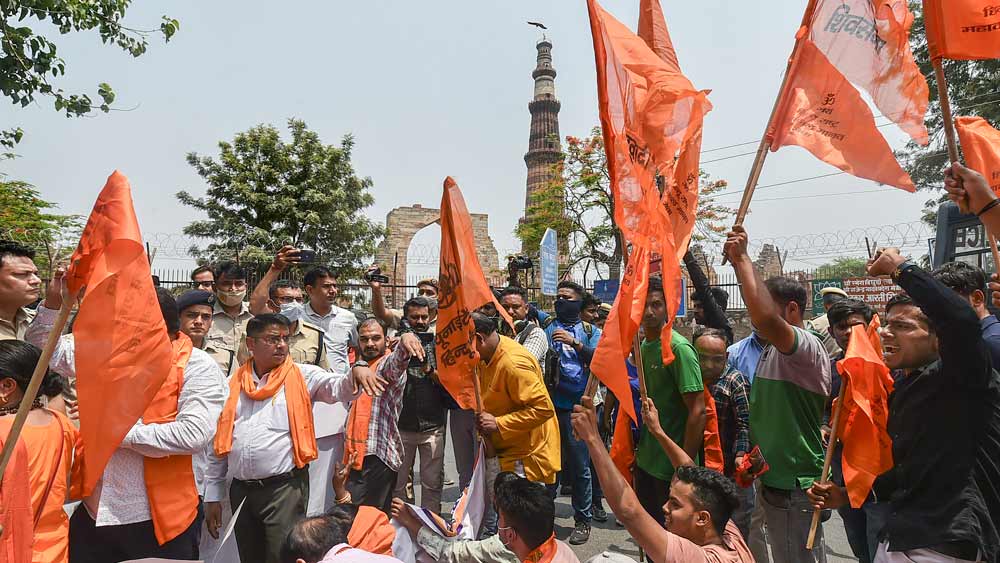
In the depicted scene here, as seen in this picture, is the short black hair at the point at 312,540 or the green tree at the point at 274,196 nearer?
the short black hair at the point at 312,540

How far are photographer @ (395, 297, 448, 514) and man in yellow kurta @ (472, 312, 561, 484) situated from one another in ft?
3.03

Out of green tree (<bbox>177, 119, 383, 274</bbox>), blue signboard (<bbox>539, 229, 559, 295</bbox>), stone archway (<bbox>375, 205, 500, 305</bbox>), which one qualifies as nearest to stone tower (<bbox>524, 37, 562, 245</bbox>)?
stone archway (<bbox>375, 205, 500, 305</bbox>)

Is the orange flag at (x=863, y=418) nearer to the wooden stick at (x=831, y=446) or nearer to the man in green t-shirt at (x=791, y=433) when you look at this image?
the wooden stick at (x=831, y=446)

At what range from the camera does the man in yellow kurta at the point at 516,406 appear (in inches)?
145

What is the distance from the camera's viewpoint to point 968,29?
2.64 metres

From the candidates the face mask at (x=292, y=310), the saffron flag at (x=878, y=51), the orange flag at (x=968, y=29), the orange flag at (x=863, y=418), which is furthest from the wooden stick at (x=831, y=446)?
the face mask at (x=292, y=310)

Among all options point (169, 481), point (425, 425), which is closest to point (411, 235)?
point (425, 425)

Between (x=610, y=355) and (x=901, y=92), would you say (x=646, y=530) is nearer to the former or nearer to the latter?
(x=610, y=355)

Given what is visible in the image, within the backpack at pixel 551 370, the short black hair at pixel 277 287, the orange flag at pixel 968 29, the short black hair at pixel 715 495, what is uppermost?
the orange flag at pixel 968 29

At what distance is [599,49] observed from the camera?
8.45 ft

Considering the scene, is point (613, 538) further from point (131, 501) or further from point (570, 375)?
point (131, 501)

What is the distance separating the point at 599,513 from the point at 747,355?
207 cm

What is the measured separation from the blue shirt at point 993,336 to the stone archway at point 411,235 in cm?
2978

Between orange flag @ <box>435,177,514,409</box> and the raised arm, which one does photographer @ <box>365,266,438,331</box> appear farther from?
the raised arm
